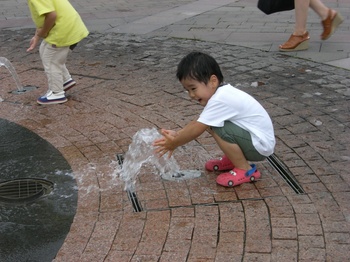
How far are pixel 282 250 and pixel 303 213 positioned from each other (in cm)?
45

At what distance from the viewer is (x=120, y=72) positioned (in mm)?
6645

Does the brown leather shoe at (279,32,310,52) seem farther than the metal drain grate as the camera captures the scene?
Yes

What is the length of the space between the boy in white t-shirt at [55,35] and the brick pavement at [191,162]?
192mm

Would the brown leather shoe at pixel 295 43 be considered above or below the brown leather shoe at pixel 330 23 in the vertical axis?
below

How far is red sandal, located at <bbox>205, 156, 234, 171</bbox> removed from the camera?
4.07 meters

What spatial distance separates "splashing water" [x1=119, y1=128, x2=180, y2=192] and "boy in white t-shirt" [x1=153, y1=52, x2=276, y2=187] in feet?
0.88

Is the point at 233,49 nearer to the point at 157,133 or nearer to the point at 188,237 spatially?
the point at 157,133

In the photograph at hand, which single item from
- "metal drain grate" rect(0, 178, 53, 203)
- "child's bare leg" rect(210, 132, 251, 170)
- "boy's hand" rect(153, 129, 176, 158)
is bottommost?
"metal drain grate" rect(0, 178, 53, 203)

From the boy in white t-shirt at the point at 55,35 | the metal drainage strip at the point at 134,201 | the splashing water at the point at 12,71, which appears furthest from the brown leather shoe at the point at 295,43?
the metal drainage strip at the point at 134,201

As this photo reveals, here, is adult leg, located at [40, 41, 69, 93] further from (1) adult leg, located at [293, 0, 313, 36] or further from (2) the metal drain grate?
(1) adult leg, located at [293, 0, 313, 36]

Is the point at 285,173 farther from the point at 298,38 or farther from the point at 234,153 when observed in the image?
the point at 298,38

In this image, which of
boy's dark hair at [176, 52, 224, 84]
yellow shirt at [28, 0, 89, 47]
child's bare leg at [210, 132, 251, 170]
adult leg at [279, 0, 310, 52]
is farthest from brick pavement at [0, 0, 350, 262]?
boy's dark hair at [176, 52, 224, 84]

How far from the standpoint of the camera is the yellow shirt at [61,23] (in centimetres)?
529

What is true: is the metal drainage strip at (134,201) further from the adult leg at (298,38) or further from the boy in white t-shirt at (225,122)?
the adult leg at (298,38)
